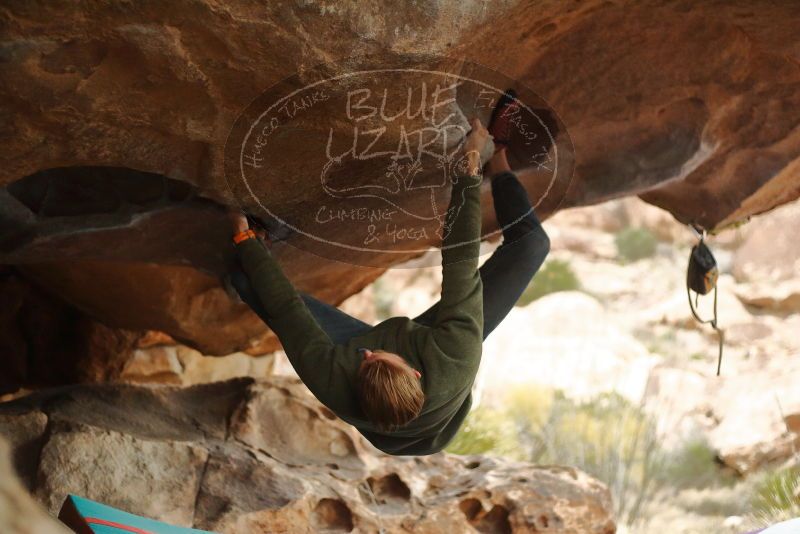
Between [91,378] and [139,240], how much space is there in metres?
1.75

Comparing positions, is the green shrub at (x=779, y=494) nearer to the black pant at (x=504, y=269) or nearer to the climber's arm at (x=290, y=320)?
the black pant at (x=504, y=269)

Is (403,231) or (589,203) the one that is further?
(589,203)

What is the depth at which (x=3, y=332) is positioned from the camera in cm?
481

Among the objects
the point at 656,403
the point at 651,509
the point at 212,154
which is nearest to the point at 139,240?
the point at 212,154

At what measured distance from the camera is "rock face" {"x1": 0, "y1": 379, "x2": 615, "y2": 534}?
10.9ft

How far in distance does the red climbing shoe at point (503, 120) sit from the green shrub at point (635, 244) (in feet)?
39.2

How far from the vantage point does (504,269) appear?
10.0ft

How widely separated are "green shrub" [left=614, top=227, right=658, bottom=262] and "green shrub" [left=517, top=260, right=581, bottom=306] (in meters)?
1.19

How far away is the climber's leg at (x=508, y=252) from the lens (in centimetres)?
304

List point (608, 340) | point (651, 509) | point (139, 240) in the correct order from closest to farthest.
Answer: point (139, 240) → point (651, 509) → point (608, 340)

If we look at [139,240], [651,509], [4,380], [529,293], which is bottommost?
[4,380]

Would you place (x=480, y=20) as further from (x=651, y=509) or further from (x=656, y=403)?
(x=656, y=403)

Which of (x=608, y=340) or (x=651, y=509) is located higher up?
(x=608, y=340)

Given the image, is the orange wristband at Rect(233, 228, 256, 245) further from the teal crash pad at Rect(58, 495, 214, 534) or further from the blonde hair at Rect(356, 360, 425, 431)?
the teal crash pad at Rect(58, 495, 214, 534)
